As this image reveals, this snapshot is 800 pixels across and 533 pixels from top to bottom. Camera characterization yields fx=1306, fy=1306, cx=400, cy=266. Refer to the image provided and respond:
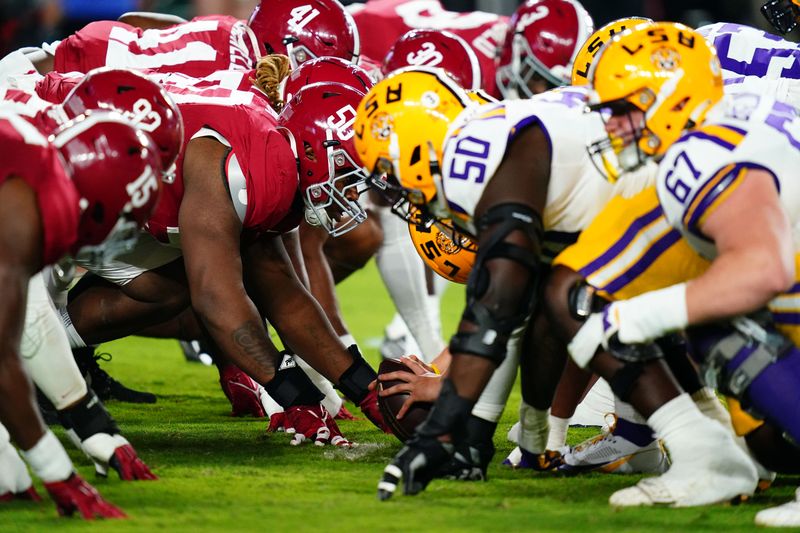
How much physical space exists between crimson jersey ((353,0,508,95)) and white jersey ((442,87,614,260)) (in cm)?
367

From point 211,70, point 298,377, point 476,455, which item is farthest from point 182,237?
point 211,70

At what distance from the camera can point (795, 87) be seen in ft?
16.9

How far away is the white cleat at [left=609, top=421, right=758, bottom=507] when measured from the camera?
11.4 feet

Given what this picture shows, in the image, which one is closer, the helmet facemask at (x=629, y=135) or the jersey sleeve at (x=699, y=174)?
the jersey sleeve at (x=699, y=174)

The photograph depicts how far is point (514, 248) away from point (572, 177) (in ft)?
1.28

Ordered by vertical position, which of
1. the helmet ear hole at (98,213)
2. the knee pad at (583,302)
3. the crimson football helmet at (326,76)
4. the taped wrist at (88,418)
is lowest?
the taped wrist at (88,418)

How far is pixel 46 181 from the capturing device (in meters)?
3.29

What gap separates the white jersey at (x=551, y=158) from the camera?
3682 mm

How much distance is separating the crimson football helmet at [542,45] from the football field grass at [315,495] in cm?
198

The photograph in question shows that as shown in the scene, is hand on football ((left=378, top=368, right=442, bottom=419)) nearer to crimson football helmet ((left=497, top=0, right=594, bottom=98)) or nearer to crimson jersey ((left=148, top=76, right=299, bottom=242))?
crimson jersey ((left=148, top=76, right=299, bottom=242))

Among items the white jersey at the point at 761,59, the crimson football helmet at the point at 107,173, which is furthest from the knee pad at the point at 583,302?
the white jersey at the point at 761,59

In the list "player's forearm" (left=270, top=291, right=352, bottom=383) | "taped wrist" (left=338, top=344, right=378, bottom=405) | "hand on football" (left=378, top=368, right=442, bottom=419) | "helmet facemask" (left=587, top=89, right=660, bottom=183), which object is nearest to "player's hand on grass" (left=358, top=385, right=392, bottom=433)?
"taped wrist" (left=338, top=344, right=378, bottom=405)

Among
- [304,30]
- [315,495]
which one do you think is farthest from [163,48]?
[315,495]

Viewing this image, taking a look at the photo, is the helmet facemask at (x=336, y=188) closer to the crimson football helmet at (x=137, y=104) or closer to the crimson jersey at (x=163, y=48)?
the crimson football helmet at (x=137, y=104)
